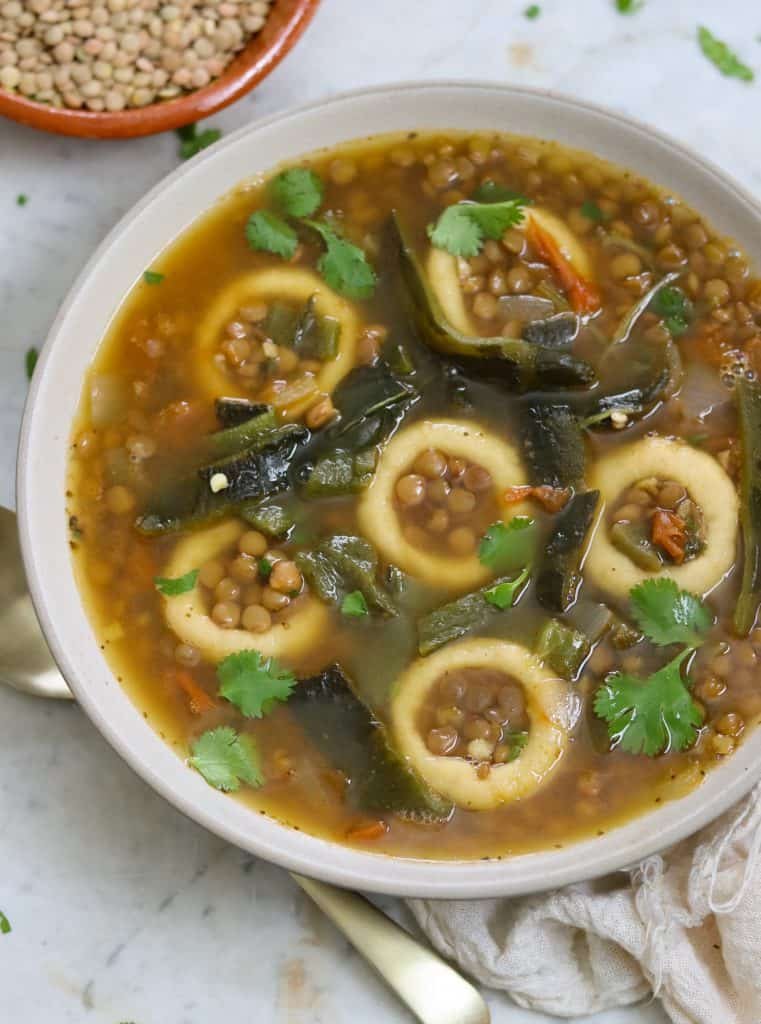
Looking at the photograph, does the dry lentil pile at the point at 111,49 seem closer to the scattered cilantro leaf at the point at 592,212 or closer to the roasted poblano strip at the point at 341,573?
the scattered cilantro leaf at the point at 592,212

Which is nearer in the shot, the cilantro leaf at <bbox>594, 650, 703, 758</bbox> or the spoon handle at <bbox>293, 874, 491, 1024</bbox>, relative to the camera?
the cilantro leaf at <bbox>594, 650, 703, 758</bbox>

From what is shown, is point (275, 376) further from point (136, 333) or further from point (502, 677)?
point (502, 677)

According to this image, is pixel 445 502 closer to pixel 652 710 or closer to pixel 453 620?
pixel 453 620

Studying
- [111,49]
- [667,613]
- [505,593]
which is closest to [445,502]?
[505,593]

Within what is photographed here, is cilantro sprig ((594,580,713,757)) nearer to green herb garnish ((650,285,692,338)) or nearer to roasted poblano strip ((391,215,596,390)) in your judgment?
roasted poblano strip ((391,215,596,390))

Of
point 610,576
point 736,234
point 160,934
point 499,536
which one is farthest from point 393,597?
point 736,234

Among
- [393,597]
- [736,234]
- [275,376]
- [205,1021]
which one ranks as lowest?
[205,1021]

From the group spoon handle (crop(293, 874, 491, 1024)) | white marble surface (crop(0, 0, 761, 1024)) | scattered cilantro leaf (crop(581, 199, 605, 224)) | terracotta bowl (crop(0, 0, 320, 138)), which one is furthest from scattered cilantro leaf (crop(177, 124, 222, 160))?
spoon handle (crop(293, 874, 491, 1024))
